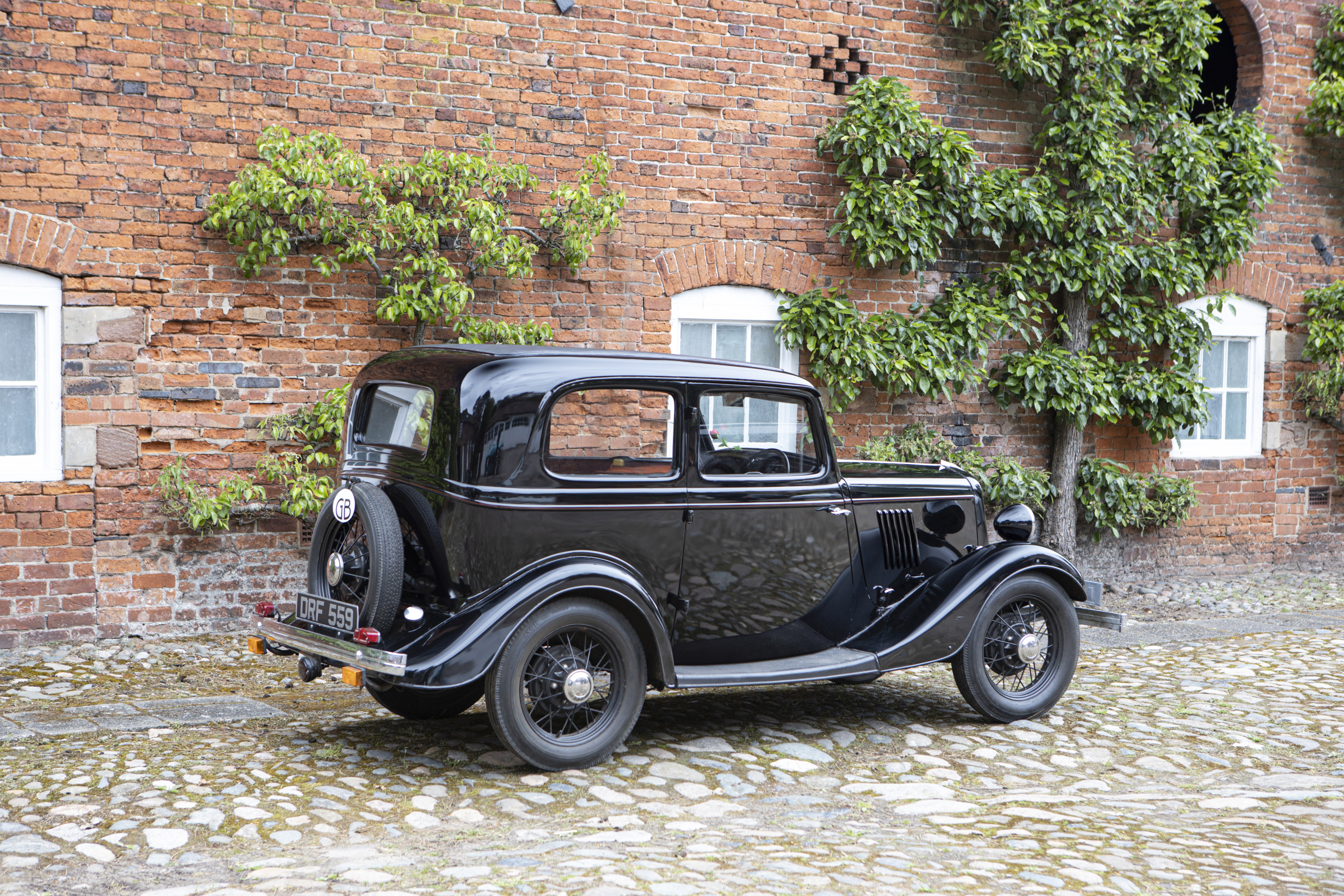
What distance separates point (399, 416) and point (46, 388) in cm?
326

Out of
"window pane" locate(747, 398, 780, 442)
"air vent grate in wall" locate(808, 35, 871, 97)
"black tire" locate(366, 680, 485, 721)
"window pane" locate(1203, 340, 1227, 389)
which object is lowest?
"black tire" locate(366, 680, 485, 721)

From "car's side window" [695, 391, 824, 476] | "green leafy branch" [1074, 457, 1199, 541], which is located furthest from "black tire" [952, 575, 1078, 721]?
"green leafy branch" [1074, 457, 1199, 541]

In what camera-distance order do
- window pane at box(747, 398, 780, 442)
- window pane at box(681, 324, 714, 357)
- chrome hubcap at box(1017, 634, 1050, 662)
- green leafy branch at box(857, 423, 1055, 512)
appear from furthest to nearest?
green leafy branch at box(857, 423, 1055, 512) → window pane at box(681, 324, 714, 357) → chrome hubcap at box(1017, 634, 1050, 662) → window pane at box(747, 398, 780, 442)

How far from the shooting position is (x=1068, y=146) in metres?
9.39

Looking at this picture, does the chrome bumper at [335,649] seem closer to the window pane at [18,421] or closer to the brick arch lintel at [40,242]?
the window pane at [18,421]

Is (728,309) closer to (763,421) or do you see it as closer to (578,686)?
(763,421)

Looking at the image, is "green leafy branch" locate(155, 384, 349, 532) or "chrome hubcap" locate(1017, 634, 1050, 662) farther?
"green leafy branch" locate(155, 384, 349, 532)

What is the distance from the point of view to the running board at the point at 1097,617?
561 centimetres

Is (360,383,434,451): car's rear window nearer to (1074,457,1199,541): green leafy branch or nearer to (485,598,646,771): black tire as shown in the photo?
(485,598,646,771): black tire

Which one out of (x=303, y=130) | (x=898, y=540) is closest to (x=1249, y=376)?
(x=898, y=540)

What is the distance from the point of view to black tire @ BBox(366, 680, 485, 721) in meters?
5.23

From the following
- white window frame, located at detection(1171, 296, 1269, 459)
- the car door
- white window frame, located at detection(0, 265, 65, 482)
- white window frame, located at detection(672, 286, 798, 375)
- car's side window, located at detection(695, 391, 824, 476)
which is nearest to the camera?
the car door

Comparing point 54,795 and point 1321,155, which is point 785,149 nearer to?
point 1321,155

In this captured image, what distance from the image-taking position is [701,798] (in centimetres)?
441
